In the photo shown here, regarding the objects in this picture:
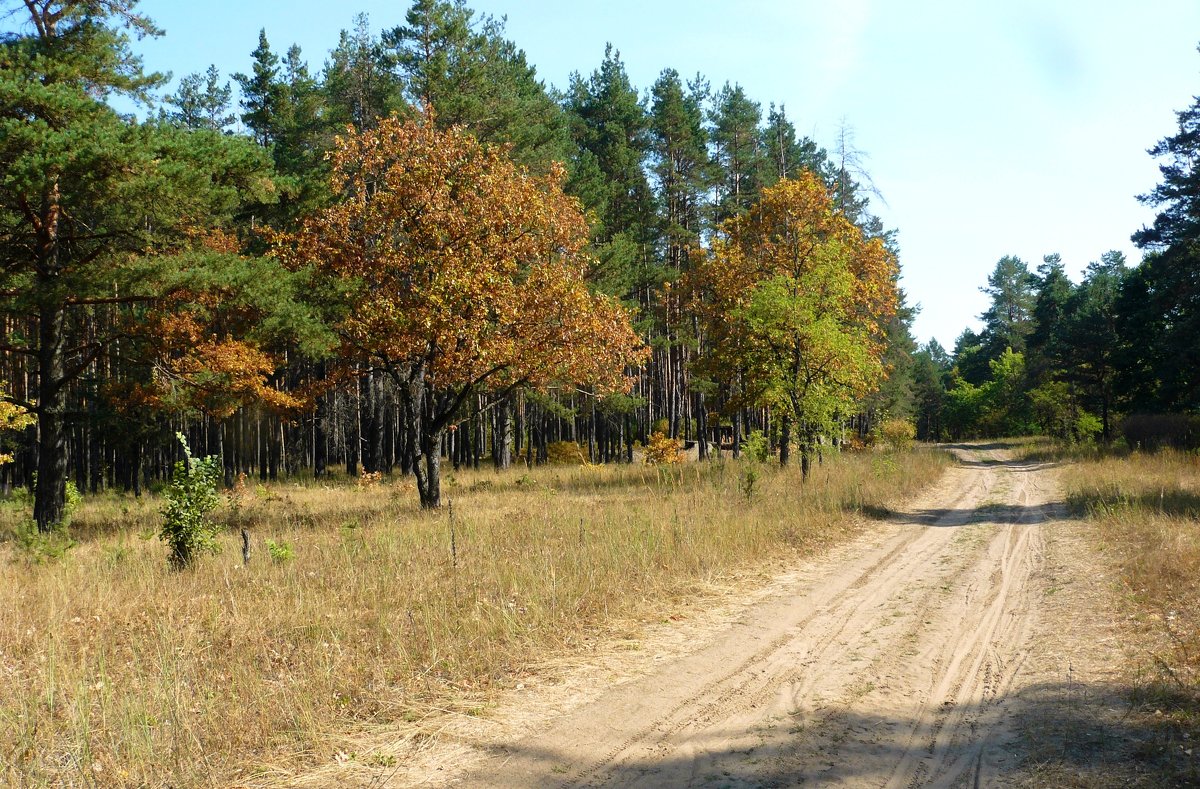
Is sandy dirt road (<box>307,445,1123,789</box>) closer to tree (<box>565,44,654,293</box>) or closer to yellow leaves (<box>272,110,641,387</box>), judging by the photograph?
yellow leaves (<box>272,110,641,387</box>)

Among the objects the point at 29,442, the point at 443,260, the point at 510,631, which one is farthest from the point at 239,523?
the point at 29,442

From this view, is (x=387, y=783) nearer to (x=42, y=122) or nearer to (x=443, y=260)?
(x=443, y=260)

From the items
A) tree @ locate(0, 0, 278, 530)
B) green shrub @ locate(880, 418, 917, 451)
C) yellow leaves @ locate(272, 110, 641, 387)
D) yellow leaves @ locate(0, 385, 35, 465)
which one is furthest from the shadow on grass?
green shrub @ locate(880, 418, 917, 451)

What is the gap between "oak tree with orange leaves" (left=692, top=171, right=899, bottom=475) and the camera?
21156 mm

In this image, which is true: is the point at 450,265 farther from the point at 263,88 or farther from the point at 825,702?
the point at 263,88

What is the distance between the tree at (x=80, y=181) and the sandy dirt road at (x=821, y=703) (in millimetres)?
13280

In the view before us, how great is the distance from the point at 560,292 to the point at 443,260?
9.00 feet

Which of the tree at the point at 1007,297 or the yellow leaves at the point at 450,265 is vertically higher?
the tree at the point at 1007,297

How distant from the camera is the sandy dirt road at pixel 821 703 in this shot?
16.4 feet

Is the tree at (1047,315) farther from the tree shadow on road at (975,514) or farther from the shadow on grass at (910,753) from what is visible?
the shadow on grass at (910,753)

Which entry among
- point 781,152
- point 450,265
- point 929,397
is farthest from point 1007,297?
point 450,265

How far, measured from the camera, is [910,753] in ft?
17.1

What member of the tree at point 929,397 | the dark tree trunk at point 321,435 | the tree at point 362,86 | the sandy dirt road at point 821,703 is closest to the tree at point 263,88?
the tree at point 362,86

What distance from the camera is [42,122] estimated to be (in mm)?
14109
